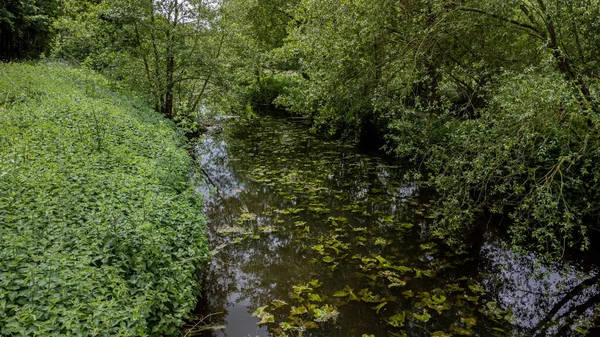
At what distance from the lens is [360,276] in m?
6.72

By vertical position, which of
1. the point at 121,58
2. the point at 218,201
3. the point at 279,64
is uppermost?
the point at 279,64

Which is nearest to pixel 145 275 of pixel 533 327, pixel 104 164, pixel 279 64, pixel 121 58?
pixel 104 164

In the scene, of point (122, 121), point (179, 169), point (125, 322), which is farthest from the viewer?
point (122, 121)

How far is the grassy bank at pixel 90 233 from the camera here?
10.3ft

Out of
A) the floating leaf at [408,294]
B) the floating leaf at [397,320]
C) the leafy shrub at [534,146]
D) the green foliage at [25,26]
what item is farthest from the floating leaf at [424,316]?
the green foliage at [25,26]

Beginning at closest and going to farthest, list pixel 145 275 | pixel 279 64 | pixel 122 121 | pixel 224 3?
pixel 145 275, pixel 122 121, pixel 224 3, pixel 279 64

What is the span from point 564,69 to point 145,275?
24.4 feet

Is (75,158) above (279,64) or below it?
below

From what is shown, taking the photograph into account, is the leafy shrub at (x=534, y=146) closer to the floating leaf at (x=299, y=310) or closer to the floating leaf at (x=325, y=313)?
the floating leaf at (x=325, y=313)

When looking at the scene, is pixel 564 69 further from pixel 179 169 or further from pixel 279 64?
A: pixel 279 64

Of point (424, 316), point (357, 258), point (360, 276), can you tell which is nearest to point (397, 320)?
point (424, 316)

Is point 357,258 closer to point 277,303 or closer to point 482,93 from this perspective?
Answer: point 277,303

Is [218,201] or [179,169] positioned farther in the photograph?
[218,201]

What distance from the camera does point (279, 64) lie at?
20391mm
